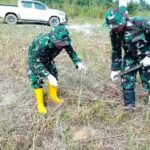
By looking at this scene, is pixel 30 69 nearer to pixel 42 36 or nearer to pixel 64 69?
pixel 42 36

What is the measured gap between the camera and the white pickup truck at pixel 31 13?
17.3m

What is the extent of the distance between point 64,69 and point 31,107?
160 cm

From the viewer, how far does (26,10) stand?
17750 millimetres

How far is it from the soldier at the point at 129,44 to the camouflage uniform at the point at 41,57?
0.50m

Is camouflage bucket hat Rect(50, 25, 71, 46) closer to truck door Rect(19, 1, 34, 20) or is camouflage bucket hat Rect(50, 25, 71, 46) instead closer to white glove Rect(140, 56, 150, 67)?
white glove Rect(140, 56, 150, 67)

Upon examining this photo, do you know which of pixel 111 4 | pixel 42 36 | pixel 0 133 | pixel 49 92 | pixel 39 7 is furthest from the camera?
pixel 111 4

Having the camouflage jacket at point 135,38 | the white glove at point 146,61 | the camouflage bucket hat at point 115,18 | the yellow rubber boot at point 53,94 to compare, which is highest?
the camouflage bucket hat at point 115,18

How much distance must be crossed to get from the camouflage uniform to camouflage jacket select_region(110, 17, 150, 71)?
54cm

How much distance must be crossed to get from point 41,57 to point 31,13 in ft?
42.1

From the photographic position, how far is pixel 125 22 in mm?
4848

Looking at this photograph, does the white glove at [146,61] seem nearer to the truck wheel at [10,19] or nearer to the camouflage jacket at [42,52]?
the camouflage jacket at [42,52]

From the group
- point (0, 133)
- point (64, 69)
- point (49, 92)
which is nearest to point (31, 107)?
point (49, 92)

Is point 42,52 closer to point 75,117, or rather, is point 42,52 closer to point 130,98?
point 75,117

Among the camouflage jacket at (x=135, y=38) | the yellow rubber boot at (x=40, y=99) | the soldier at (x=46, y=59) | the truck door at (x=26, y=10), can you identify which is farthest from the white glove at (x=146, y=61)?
the truck door at (x=26, y=10)
